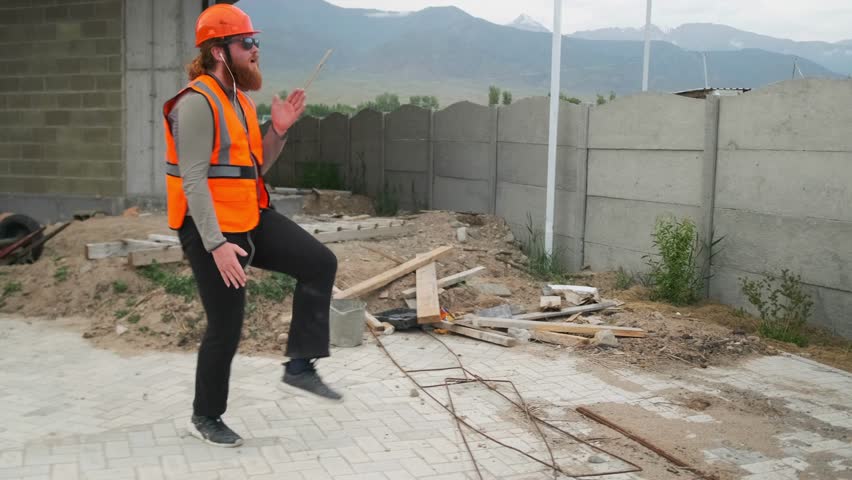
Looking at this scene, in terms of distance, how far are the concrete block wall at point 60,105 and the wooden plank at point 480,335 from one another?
6.71 metres

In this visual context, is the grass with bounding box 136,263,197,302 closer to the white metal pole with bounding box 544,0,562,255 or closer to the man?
the man

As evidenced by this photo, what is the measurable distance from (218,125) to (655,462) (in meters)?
2.87

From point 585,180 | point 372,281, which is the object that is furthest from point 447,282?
point 585,180

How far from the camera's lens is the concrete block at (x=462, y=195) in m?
12.6

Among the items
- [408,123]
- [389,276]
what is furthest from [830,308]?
[408,123]

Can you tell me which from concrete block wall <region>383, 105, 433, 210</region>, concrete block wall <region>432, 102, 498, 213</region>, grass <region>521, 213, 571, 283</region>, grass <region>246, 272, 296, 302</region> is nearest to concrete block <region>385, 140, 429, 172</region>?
concrete block wall <region>383, 105, 433, 210</region>

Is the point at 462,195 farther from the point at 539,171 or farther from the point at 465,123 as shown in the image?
the point at 539,171

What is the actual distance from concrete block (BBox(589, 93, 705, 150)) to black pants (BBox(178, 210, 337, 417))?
5.36 metres

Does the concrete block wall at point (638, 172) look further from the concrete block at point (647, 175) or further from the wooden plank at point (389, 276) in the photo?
the wooden plank at point (389, 276)

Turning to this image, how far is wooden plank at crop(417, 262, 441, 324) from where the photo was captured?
24.0ft

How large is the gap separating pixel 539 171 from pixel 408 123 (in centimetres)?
415

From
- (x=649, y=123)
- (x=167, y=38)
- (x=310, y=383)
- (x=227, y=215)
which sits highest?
(x=167, y=38)

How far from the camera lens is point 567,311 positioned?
308 inches

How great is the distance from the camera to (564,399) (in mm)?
5539
